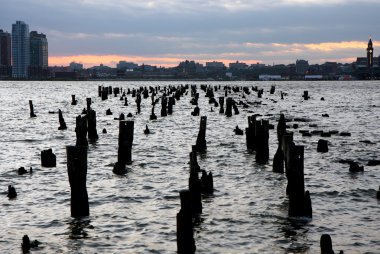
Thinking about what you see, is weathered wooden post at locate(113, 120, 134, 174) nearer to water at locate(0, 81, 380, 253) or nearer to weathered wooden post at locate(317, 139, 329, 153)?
water at locate(0, 81, 380, 253)

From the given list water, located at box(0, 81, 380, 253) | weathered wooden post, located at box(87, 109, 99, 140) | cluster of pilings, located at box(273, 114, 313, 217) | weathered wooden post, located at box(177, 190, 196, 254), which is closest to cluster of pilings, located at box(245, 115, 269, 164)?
water, located at box(0, 81, 380, 253)

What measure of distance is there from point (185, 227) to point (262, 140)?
42.3ft

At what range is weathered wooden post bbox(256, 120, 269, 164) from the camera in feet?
78.0

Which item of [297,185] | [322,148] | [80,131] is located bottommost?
[322,148]

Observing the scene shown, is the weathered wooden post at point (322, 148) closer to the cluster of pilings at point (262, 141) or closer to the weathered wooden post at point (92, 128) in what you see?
the cluster of pilings at point (262, 141)

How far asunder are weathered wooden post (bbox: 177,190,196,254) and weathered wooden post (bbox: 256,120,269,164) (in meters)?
12.3

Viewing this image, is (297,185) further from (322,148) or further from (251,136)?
(322,148)

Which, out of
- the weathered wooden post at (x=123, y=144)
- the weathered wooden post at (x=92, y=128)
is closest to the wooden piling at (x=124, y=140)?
the weathered wooden post at (x=123, y=144)

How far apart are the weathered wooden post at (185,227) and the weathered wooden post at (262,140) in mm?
12266

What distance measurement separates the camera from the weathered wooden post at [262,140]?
78.0 feet

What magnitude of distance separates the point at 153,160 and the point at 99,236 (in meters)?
12.5

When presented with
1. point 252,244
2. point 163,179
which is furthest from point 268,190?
point 252,244

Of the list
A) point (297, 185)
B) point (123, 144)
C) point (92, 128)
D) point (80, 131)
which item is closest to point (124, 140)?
point (123, 144)

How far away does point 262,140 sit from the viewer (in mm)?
24109
